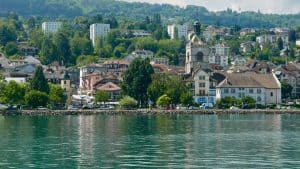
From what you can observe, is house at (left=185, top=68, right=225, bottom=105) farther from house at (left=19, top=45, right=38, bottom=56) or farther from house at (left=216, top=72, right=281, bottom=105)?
house at (left=19, top=45, right=38, bottom=56)

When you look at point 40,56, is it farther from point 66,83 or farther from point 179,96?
point 179,96

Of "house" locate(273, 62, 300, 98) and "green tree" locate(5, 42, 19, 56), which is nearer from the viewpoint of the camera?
"house" locate(273, 62, 300, 98)

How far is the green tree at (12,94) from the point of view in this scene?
218 ft

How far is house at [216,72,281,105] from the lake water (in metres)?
22.5

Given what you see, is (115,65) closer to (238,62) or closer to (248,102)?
(238,62)

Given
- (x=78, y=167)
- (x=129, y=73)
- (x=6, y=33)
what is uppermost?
(x=6, y=33)

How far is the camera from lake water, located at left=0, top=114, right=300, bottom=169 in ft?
93.1

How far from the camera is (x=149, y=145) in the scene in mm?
34938

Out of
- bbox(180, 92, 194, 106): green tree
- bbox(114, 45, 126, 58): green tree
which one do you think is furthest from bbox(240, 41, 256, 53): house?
bbox(180, 92, 194, 106): green tree

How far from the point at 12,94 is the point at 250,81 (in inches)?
808

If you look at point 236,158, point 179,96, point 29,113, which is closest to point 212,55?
point 179,96

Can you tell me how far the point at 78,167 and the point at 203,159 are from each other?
15.1 ft

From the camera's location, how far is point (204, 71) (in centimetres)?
7562

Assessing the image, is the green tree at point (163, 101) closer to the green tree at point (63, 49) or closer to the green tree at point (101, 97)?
the green tree at point (101, 97)
